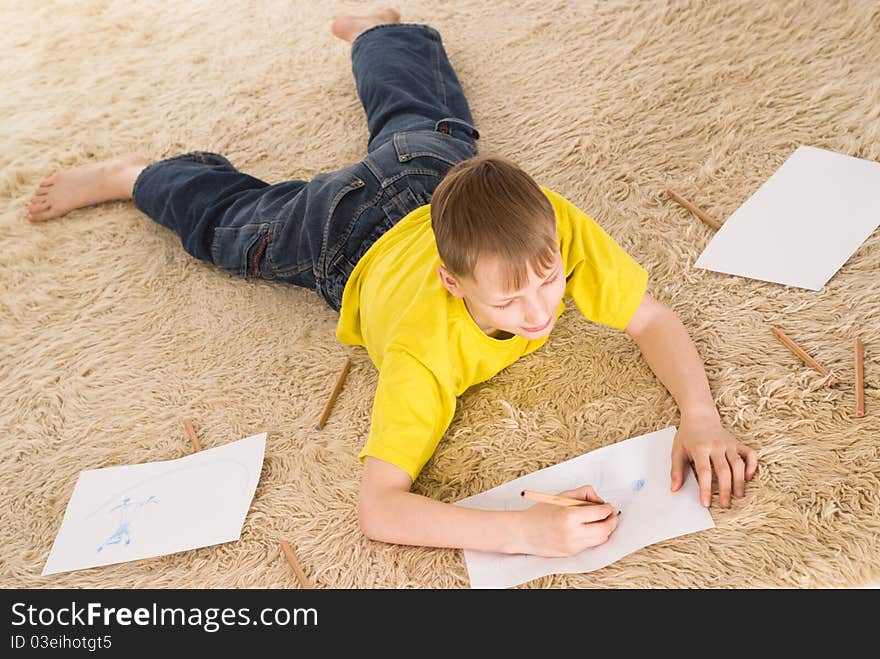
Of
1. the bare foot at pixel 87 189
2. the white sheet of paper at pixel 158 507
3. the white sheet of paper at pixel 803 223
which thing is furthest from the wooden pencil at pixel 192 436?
the white sheet of paper at pixel 803 223

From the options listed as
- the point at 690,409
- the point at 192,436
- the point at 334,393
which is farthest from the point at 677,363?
the point at 192,436

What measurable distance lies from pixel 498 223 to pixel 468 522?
0.31 metres

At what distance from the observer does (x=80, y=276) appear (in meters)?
1.48

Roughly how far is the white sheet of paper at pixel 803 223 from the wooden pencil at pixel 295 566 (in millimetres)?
629

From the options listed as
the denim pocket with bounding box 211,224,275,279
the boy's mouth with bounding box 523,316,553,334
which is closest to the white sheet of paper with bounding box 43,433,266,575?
the denim pocket with bounding box 211,224,275,279

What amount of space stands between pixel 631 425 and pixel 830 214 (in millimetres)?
428

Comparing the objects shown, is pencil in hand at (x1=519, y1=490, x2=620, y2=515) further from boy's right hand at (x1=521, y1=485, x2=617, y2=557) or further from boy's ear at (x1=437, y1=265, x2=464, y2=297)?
boy's ear at (x1=437, y1=265, x2=464, y2=297)

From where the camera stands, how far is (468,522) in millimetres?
969

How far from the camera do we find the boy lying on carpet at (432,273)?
3.08 ft

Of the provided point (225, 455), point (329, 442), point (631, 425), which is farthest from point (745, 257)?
point (225, 455)

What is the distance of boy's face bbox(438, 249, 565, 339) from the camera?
0.93 meters

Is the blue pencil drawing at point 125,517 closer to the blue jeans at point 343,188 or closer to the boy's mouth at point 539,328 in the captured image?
the blue jeans at point 343,188

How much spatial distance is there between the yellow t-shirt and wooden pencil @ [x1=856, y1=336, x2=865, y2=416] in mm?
247
